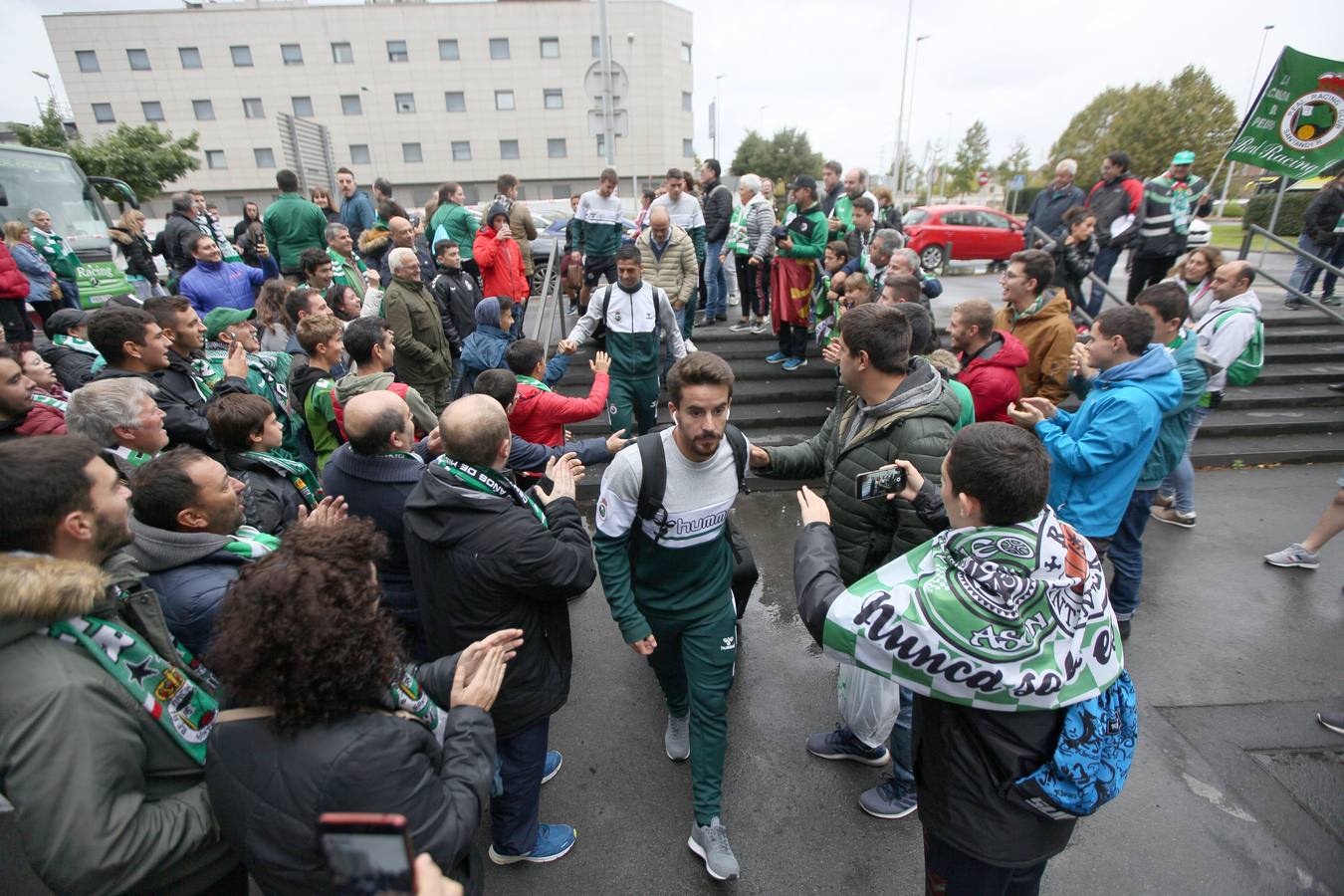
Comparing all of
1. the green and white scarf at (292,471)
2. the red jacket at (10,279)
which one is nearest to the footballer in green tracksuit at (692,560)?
the green and white scarf at (292,471)

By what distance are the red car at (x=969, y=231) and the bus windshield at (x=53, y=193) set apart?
57.1 feet

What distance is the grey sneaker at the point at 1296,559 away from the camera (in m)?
4.56

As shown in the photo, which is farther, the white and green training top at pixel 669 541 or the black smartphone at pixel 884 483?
the white and green training top at pixel 669 541

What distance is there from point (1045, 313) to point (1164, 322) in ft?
2.39

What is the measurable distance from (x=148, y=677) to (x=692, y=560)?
1725 millimetres

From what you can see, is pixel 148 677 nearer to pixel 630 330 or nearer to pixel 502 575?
pixel 502 575

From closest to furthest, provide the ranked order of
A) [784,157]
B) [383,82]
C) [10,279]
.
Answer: [10,279] < [383,82] < [784,157]

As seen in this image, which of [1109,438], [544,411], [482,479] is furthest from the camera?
[544,411]

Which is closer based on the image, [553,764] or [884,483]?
[884,483]

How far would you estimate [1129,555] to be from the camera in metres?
3.89

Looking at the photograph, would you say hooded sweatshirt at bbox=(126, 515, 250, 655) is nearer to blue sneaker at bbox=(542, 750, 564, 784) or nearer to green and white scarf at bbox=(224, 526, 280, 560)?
green and white scarf at bbox=(224, 526, 280, 560)

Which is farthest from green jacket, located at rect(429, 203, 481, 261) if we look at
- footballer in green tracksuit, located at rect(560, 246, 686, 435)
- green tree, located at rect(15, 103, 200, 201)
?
green tree, located at rect(15, 103, 200, 201)

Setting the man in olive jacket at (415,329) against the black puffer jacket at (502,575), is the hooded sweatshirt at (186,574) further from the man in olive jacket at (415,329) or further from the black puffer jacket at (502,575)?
the man in olive jacket at (415,329)

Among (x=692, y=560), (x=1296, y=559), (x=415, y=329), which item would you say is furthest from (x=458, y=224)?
(x=1296, y=559)
